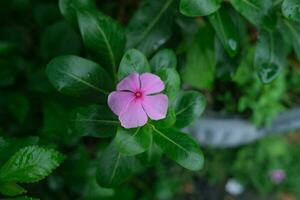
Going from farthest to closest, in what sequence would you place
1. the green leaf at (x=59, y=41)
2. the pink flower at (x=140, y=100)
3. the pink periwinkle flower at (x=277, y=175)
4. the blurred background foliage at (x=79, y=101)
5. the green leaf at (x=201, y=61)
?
the pink periwinkle flower at (x=277, y=175)
the green leaf at (x=59, y=41)
the green leaf at (x=201, y=61)
the blurred background foliage at (x=79, y=101)
the pink flower at (x=140, y=100)

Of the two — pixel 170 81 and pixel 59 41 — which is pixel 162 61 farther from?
pixel 59 41

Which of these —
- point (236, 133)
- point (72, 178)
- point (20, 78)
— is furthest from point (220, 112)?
point (20, 78)

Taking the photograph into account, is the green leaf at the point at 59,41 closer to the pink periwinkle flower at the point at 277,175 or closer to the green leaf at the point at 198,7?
the green leaf at the point at 198,7

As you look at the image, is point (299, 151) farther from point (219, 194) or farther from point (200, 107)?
point (200, 107)

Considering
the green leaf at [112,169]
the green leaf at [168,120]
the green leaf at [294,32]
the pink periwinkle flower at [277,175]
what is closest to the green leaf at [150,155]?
the green leaf at [112,169]

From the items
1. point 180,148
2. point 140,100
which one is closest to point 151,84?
point 140,100

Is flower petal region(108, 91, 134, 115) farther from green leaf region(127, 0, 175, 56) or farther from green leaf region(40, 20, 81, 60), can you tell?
green leaf region(40, 20, 81, 60)
